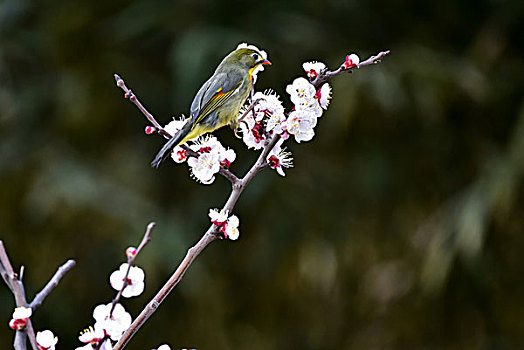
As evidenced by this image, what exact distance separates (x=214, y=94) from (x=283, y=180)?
4.21 feet

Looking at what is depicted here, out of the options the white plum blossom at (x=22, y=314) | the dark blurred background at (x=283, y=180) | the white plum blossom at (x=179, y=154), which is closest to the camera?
the white plum blossom at (x=22, y=314)

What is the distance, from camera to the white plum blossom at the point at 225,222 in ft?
1.53

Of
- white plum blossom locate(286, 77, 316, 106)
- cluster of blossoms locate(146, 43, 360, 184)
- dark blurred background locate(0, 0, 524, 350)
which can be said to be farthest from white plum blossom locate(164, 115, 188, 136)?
dark blurred background locate(0, 0, 524, 350)

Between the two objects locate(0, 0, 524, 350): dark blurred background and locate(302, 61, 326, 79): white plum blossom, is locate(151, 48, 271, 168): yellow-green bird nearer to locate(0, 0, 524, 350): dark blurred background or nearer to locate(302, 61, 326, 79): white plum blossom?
locate(302, 61, 326, 79): white plum blossom

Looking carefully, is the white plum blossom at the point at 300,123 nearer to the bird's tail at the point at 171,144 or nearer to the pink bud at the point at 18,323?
the bird's tail at the point at 171,144

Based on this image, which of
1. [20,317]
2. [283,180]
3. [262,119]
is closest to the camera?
[20,317]

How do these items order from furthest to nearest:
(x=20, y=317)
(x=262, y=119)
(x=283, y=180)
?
(x=283, y=180), (x=262, y=119), (x=20, y=317)

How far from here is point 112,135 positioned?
78.1 inches

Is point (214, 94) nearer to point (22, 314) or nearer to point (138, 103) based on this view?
point (138, 103)

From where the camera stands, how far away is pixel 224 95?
1.95 ft

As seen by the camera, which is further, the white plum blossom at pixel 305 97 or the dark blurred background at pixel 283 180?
the dark blurred background at pixel 283 180

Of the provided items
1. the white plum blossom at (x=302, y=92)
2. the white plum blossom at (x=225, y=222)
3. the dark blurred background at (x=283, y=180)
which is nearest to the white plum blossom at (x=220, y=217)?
the white plum blossom at (x=225, y=222)

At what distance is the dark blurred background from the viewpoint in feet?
5.86

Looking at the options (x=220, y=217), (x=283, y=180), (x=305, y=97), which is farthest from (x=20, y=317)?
(x=283, y=180)
